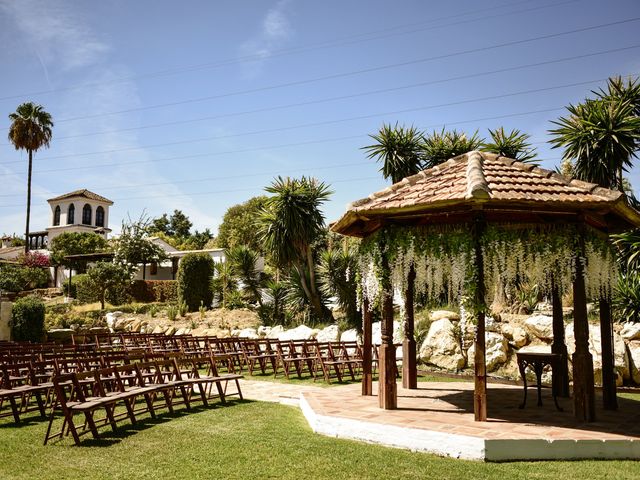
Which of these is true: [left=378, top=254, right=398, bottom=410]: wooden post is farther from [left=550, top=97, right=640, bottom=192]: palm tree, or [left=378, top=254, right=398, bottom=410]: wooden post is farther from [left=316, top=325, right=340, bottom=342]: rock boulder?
[left=550, top=97, right=640, bottom=192]: palm tree

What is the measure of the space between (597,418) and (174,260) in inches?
1256

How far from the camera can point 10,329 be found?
1998cm

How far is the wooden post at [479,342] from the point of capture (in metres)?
6.50

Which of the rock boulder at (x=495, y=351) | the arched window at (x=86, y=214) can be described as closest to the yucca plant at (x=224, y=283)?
the rock boulder at (x=495, y=351)

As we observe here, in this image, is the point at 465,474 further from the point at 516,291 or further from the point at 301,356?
the point at 516,291

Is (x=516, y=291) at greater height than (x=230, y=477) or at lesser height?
greater

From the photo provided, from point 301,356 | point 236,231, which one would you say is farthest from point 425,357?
point 236,231

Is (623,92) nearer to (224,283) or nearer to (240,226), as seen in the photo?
(224,283)

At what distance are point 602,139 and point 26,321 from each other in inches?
767

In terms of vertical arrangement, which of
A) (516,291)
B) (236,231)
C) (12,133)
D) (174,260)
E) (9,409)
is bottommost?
(9,409)

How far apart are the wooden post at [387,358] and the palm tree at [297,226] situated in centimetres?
1215

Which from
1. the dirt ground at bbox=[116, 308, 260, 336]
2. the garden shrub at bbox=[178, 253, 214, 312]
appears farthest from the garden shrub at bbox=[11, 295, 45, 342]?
the garden shrub at bbox=[178, 253, 214, 312]

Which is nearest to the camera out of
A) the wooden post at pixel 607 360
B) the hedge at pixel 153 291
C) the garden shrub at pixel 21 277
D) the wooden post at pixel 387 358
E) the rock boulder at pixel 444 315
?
the wooden post at pixel 387 358

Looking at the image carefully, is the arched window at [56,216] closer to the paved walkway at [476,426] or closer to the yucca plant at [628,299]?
the paved walkway at [476,426]
